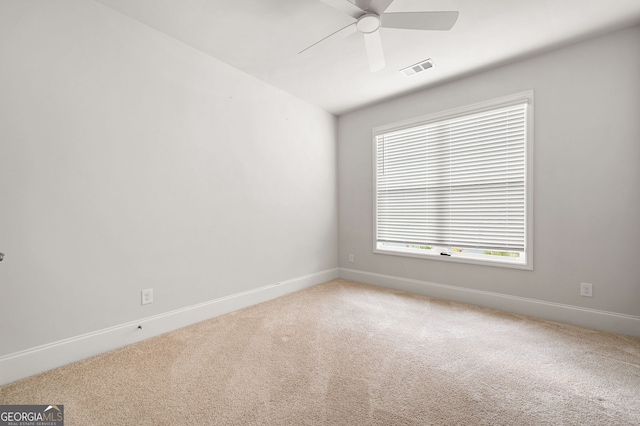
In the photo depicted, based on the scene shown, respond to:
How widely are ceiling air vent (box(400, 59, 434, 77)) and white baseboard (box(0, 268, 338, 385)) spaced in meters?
2.87

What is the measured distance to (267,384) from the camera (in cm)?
165

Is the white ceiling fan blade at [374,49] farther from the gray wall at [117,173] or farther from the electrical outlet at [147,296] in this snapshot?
the electrical outlet at [147,296]

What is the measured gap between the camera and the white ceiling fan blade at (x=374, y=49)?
2096 millimetres

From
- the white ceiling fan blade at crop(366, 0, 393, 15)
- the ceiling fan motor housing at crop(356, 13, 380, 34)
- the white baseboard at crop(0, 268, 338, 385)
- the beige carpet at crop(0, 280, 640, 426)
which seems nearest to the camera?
the beige carpet at crop(0, 280, 640, 426)

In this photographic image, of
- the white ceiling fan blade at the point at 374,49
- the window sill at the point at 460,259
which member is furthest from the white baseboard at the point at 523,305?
the white ceiling fan blade at the point at 374,49

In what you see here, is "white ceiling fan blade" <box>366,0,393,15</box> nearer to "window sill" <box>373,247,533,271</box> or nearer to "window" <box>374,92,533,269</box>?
"window" <box>374,92,533,269</box>

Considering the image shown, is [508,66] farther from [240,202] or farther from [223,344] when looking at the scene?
[223,344]

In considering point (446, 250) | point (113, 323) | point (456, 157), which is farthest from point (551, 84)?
point (113, 323)

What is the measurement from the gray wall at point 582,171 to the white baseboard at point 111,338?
8.59ft

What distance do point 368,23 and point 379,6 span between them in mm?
142

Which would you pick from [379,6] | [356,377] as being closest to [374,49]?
[379,6]

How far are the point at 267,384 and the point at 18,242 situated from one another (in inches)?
69.6

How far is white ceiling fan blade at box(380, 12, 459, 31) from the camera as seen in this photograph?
1.81 meters

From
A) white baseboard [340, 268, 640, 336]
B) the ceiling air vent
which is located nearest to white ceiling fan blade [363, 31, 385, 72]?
the ceiling air vent
